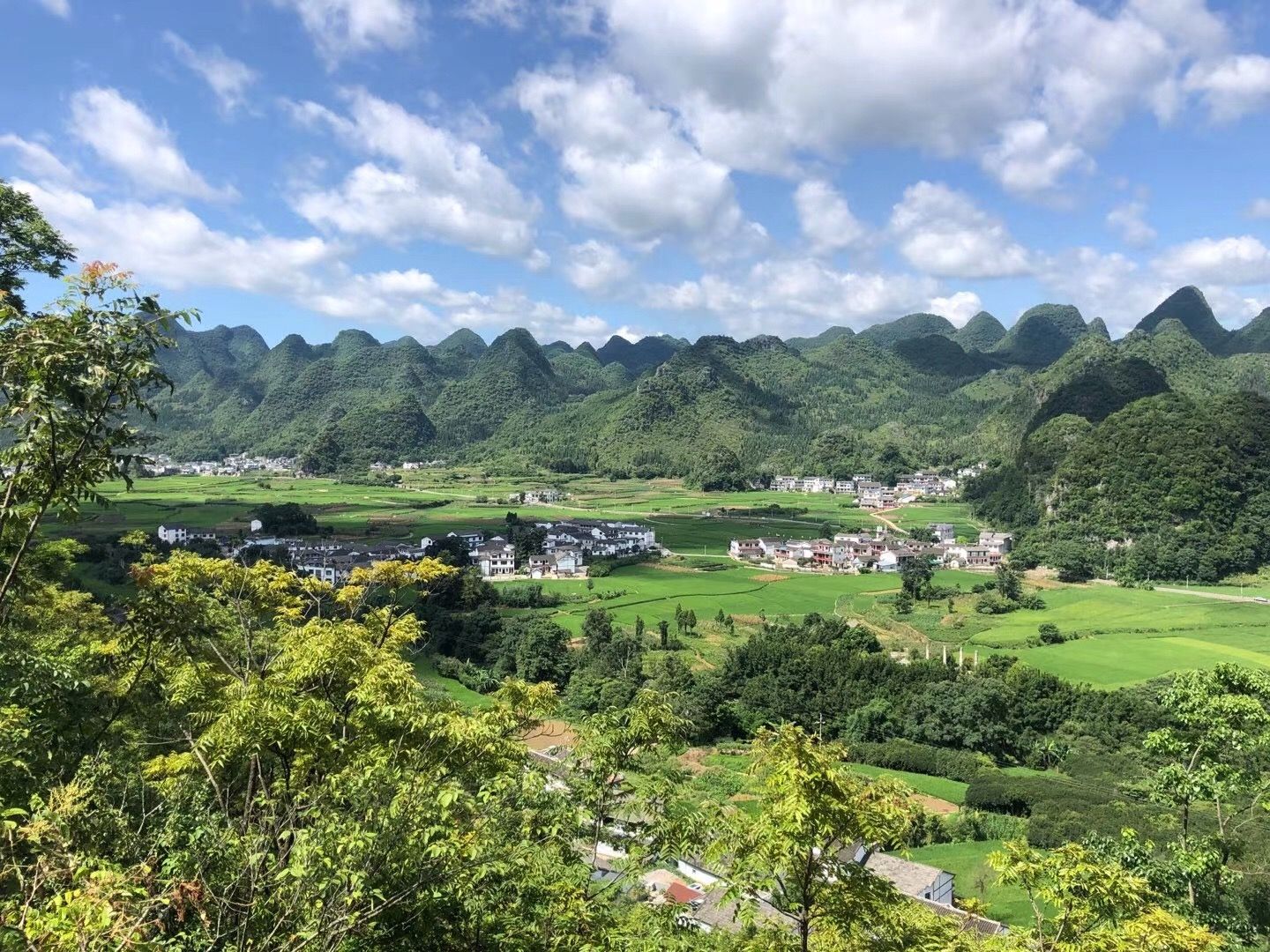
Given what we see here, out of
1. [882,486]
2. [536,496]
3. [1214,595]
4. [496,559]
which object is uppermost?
[882,486]

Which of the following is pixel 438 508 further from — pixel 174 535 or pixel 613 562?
pixel 174 535

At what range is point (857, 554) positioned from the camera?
51906mm

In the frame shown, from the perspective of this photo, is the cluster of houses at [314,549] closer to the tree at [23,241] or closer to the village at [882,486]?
the tree at [23,241]

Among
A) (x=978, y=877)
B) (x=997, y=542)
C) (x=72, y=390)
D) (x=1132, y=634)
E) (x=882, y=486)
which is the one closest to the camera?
(x=72, y=390)

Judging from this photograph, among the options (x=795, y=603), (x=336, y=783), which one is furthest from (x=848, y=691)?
(x=336, y=783)

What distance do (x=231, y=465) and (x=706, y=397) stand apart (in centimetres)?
7014

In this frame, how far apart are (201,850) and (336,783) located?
2.75ft

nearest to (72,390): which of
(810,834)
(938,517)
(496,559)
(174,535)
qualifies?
(810,834)

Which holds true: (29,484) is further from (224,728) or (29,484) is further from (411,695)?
(411,695)

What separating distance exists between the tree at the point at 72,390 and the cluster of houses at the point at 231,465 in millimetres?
97088

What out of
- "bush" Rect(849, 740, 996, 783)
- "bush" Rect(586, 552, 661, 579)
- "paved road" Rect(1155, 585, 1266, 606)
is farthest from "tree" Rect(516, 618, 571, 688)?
"paved road" Rect(1155, 585, 1266, 606)

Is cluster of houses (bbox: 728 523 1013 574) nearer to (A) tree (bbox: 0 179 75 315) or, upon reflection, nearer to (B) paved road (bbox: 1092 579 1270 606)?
(B) paved road (bbox: 1092 579 1270 606)

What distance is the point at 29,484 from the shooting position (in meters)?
4.04

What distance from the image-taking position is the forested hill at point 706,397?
91.7 m
